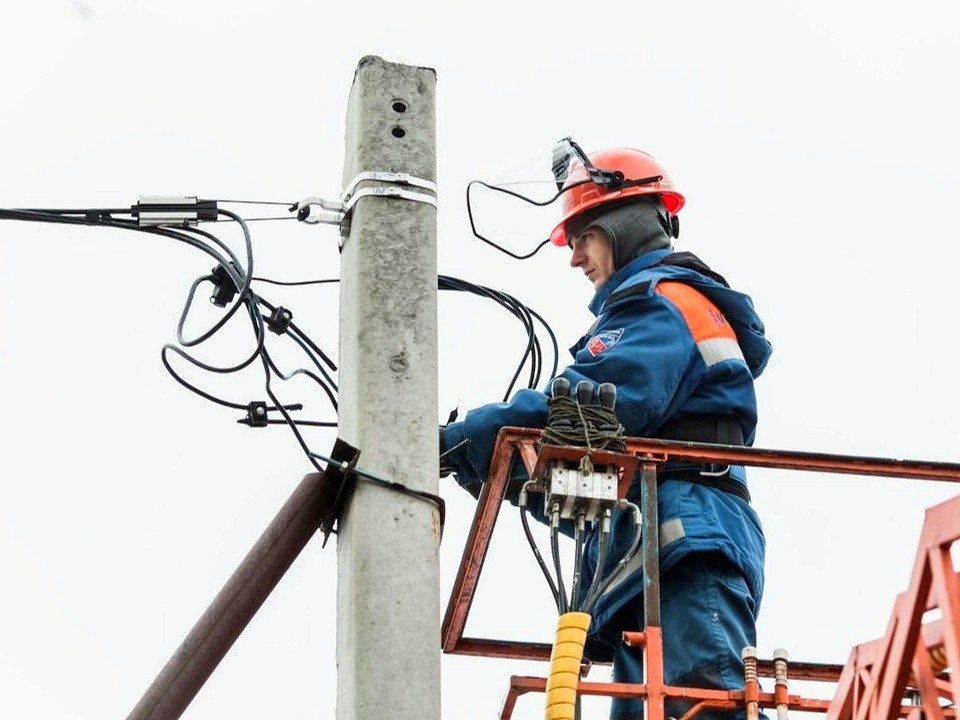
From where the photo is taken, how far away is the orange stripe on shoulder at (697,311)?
8.55 meters

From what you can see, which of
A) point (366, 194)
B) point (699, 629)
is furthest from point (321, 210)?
point (699, 629)

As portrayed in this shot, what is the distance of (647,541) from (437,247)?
1298mm

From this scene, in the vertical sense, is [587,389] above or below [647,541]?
above

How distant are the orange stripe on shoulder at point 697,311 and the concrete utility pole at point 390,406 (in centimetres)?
149

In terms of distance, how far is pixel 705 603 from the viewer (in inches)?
313

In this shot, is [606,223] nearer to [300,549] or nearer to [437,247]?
[437,247]

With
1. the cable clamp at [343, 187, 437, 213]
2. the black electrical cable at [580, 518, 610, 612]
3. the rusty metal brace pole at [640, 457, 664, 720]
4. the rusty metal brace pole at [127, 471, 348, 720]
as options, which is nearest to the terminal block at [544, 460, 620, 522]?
the black electrical cable at [580, 518, 610, 612]

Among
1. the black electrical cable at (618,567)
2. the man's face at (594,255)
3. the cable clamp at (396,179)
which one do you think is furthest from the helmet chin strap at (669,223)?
the cable clamp at (396,179)

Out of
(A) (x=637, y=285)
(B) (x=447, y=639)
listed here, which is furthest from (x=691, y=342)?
(B) (x=447, y=639)

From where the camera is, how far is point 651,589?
24.4 ft

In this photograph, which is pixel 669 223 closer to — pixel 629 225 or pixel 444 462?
pixel 629 225

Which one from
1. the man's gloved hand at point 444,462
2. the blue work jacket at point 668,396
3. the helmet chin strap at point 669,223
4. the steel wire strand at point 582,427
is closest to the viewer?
the steel wire strand at point 582,427

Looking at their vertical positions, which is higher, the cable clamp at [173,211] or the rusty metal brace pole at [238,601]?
the cable clamp at [173,211]

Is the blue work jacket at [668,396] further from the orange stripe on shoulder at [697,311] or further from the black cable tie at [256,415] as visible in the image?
the black cable tie at [256,415]
